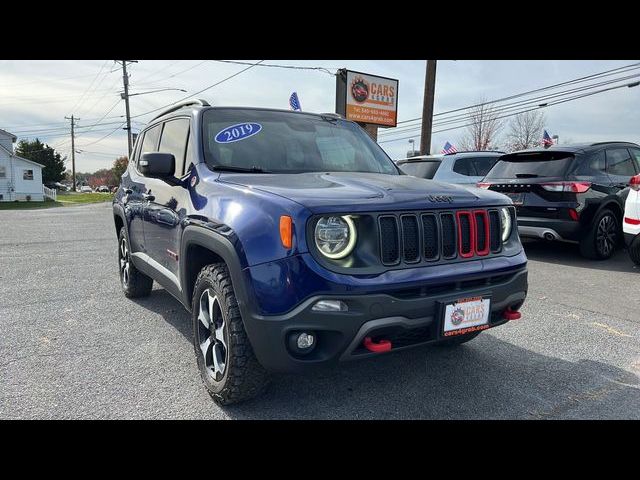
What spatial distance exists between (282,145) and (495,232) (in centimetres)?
164

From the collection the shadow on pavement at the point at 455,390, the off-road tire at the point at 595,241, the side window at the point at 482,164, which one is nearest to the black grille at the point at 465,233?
the shadow on pavement at the point at 455,390

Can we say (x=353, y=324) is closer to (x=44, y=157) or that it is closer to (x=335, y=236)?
(x=335, y=236)

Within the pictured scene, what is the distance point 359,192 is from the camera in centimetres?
260

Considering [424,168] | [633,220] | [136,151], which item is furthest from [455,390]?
[424,168]

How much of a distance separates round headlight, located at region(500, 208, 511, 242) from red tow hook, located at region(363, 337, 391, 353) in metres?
1.18

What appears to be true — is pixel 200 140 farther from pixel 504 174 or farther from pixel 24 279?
pixel 504 174

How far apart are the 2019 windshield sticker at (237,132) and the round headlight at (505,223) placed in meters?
1.84

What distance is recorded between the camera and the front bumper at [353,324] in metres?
2.27

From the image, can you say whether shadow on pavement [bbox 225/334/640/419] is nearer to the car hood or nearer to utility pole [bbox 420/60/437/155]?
the car hood

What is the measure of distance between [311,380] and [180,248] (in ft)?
4.08

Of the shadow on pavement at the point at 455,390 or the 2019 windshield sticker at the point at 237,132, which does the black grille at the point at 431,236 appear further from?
the 2019 windshield sticker at the point at 237,132

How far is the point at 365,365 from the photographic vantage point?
3363 mm

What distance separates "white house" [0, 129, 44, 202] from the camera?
4584 cm

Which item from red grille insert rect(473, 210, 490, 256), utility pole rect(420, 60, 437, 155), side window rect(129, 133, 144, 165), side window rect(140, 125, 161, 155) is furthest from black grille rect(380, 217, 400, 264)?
utility pole rect(420, 60, 437, 155)
